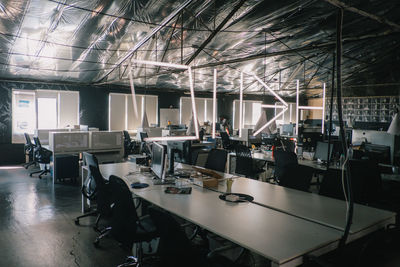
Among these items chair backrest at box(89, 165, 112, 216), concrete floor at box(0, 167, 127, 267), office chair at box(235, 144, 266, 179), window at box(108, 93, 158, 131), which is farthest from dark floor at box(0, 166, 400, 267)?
window at box(108, 93, 158, 131)

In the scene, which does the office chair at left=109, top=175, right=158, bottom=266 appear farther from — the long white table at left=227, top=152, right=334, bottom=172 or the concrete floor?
the long white table at left=227, top=152, right=334, bottom=172

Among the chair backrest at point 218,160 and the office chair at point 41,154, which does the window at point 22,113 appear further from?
the chair backrest at point 218,160

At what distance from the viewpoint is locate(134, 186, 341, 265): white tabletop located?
176cm

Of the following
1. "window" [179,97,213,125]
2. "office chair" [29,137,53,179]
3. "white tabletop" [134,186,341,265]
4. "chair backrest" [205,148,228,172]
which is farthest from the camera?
"window" [179,97,213,125]

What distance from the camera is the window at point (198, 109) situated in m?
13.2

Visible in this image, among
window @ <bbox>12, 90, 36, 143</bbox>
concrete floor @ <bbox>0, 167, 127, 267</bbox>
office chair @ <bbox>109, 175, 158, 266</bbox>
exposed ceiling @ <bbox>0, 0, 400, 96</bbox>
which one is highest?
exposed ceiling @ <bbox>0, 0, 400, 96</bbox>

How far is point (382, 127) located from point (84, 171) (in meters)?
Result: 11.3

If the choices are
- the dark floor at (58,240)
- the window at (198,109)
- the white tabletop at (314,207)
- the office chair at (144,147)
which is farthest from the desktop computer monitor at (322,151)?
the window at (198,109)

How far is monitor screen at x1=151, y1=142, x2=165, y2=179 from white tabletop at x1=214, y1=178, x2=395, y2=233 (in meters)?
0.80

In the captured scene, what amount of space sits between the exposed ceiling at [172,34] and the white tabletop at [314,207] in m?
2.30

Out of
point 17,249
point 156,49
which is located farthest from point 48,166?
point 17,249

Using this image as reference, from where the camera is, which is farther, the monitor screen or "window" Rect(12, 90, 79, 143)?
"window" Rect(12, 90, 79, 143)

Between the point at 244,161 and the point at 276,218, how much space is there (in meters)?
3.08

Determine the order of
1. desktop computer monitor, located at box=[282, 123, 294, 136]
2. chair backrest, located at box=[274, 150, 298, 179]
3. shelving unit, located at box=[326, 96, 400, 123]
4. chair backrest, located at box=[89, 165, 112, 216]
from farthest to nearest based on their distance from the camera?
shelving unit, located at box=[326, 96, 400, 123]
desktop computer monitor, located at box=[282, 123, 294, 136]
chair backrest, located at box=[274, 150, 298, 179]
chair backrest, located at box=[89, 165, 112, 216]
